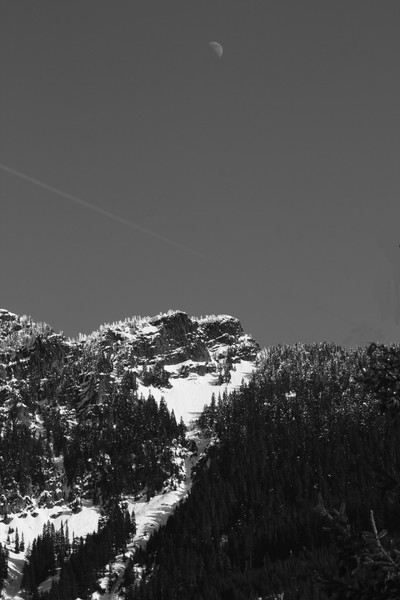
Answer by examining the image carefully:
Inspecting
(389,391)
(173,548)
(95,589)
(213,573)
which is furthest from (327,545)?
(389,391)

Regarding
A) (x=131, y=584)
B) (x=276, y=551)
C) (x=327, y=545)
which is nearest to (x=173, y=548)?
(x=131, y=584)

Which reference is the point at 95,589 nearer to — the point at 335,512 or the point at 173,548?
the point at 173,548

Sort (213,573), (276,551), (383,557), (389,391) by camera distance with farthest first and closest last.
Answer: (276,551) → (213,573) → (389,391) → (383,557)

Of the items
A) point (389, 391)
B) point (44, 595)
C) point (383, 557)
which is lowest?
point (44, 595)

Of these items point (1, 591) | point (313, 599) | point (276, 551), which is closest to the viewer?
point (313, 599)

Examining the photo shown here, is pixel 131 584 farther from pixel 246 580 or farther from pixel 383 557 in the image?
pixel 383 557

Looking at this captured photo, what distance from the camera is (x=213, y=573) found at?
174 meters

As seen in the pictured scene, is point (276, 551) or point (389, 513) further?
point (276, 551)

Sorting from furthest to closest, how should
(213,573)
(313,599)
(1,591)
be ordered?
(1,591) < (213,573) < (313,599)

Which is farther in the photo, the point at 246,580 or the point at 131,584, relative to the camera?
the point at 131,584

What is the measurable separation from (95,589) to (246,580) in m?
46.5

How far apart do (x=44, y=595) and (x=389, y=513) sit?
190 metres

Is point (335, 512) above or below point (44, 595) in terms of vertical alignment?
above

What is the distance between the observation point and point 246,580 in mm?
160750
